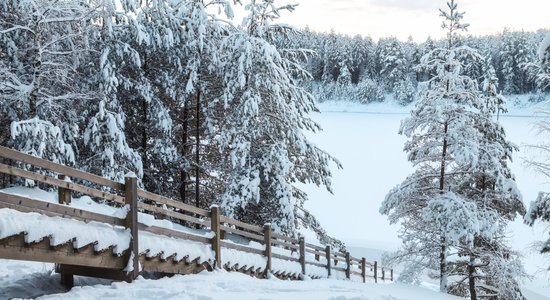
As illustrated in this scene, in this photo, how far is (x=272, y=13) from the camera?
17.1 m

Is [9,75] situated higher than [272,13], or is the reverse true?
[272,13]

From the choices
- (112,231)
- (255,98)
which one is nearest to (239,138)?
(255,98)

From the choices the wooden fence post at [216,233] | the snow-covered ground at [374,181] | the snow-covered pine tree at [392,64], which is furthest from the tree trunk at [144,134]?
the snow-covered pine tree at [392,64]

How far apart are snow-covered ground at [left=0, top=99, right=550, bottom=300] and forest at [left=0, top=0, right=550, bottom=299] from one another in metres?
1.51

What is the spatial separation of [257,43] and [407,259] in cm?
921

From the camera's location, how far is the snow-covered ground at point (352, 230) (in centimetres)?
668

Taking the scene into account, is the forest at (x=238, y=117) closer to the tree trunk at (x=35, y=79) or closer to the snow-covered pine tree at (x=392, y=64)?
the tree trunk at (x=35, y=79)

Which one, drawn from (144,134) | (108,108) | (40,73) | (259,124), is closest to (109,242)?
(40,73)

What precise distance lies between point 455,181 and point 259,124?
7.10 m

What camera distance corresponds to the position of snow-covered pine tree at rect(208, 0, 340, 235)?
1577 centimetres

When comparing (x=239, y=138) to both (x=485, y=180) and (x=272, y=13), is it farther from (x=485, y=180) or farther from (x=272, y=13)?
(x=485, y=180)

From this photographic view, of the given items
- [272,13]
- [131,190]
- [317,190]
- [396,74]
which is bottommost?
[317,190]

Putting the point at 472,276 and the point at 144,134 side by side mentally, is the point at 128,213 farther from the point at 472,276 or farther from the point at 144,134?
the point at 472,276

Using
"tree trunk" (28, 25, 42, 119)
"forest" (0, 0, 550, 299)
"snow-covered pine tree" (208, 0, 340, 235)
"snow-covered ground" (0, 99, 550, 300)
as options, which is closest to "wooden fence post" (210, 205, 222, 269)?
"snow-covered ground" (0, 99, 550, 300)
